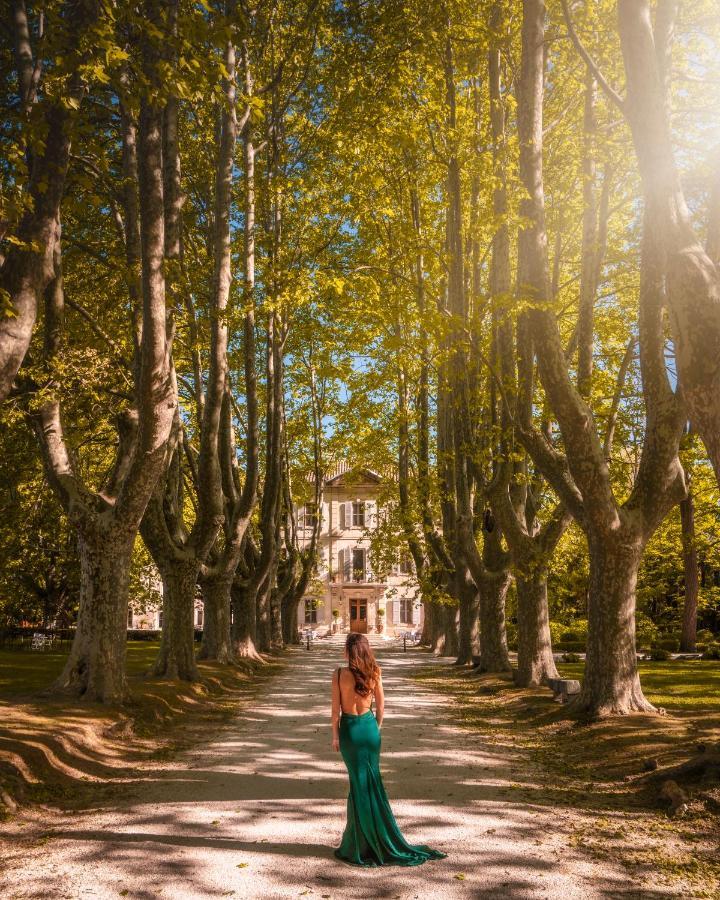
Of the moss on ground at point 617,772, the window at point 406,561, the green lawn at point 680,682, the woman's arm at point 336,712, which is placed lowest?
the green lawn at point 680,682

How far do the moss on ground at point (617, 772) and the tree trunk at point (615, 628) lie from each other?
0.42 metres

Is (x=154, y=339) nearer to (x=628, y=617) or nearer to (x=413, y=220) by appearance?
(x=628, y=617)

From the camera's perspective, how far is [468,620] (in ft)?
73.5

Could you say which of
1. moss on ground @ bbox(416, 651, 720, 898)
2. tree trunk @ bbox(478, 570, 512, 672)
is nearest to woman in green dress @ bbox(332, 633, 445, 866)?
moss on ground @ bbox(416, 651, 720, 898)

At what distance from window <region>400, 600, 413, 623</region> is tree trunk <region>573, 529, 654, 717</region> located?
1736 inches

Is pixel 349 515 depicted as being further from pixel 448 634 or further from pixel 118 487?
pixel 118 487

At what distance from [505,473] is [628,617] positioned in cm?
409

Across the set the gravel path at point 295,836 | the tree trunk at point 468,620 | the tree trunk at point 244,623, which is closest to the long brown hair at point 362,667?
the gravel path at point 295,836

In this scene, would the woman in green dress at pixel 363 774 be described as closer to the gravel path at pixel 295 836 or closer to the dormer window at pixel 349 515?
the gravel path at pixel 295 836

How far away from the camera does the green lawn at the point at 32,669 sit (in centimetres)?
1533

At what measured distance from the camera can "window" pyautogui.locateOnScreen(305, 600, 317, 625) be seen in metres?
55.6

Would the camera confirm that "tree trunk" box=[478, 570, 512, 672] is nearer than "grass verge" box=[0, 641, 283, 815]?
No

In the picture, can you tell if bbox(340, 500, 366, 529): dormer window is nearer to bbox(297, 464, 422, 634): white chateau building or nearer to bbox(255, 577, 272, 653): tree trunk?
bbox(297, 464, 422, 634): white chateau building

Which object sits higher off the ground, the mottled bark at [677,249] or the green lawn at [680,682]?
the mottled bark at [677,249]
